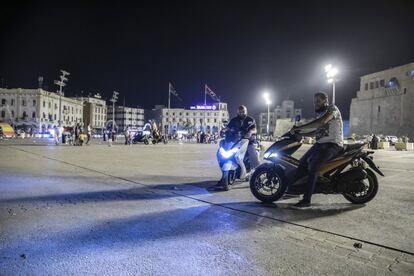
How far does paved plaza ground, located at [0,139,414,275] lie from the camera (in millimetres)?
3252

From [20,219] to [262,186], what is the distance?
12.6ft

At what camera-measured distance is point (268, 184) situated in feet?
20.7

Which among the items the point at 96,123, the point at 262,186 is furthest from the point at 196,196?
the point at 96,123

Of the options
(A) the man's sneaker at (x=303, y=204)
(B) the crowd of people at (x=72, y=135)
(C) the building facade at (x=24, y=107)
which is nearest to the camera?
(A) the man's sneaker at (x=303, y=204)

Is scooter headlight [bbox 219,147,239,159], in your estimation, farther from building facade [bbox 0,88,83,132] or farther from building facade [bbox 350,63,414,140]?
building facade [bbox 0,88,83,132]

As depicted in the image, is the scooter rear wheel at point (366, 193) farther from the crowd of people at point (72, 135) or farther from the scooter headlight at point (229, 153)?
the crowd of people at point (72, 135)

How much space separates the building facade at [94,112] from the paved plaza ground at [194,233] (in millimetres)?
118429

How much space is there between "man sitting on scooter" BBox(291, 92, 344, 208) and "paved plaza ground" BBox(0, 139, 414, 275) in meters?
0.45

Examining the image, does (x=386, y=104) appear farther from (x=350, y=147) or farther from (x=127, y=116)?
(x=127, y=116)

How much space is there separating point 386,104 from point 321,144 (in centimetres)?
8066

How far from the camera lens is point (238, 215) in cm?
526

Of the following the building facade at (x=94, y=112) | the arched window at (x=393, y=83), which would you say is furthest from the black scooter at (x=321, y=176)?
the building facade at (x=94, y=112)

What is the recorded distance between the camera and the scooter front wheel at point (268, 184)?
6160mm

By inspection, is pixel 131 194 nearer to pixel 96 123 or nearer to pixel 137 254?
pixel 137 254
